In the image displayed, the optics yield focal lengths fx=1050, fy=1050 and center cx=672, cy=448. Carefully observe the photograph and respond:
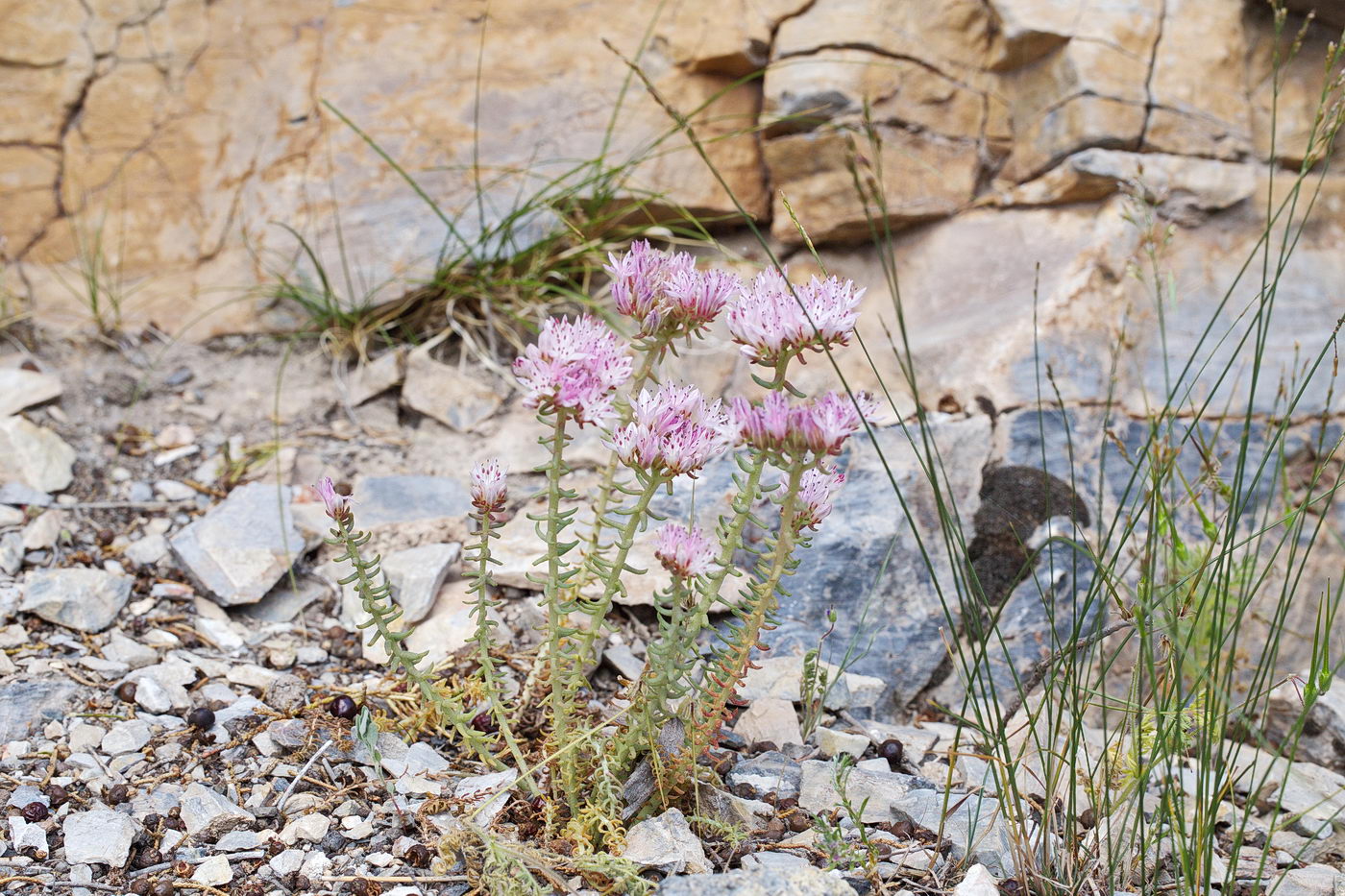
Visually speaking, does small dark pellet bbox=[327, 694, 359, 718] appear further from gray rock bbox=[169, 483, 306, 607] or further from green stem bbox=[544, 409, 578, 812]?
gray rock bbox=[169, 483, 306, 607]

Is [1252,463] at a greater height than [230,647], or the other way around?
[1252,463]

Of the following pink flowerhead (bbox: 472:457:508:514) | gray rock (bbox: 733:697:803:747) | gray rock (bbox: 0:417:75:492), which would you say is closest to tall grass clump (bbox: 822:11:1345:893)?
gray rock (bbox: 733:697:803:747)

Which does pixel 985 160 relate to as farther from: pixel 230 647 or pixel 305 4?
pixel 230 647

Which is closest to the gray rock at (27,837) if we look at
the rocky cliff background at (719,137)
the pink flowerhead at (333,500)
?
the pink flowerhead at (333,500)

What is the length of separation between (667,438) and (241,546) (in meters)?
1.63

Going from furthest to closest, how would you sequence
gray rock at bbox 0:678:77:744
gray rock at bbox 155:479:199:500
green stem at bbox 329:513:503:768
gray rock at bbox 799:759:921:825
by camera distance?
gray rock at bbox 155:479:199:500
gray rock at bbox 0:678:77:744
gray rock at bbox 799:759:921:825
green stem at bbox 329:513:503:768

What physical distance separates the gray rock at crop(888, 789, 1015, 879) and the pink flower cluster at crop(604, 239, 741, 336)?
861 mm

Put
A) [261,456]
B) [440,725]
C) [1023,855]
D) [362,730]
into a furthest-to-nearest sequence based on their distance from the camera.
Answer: [261,456], [440,725], [362,730], [1023,855]

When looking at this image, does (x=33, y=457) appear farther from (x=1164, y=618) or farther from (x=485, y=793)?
(x=1164, y=618)

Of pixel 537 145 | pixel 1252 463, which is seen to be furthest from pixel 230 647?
pixel 1252 463

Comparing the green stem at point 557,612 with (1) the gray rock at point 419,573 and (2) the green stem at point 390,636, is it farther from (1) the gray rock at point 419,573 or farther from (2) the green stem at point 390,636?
(1) the gray rock at point 419,573

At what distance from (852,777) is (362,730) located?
0.91 m

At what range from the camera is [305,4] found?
159 inches

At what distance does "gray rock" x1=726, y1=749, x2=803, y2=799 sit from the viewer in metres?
1.96
